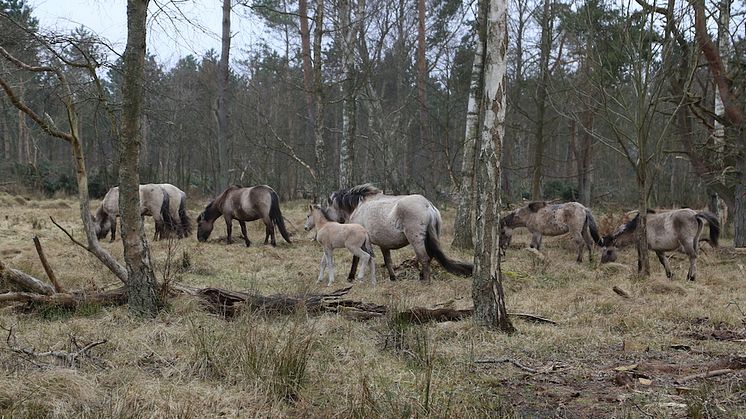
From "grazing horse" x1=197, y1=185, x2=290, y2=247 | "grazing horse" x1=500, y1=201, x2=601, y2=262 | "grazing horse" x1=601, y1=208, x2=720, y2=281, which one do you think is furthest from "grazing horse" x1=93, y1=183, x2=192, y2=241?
"grazing horse" x1=601, y1=208, x2=720, y2=281

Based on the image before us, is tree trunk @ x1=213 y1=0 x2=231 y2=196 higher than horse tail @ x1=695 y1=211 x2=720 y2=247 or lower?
higher

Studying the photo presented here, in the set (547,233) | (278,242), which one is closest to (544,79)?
(547,233)

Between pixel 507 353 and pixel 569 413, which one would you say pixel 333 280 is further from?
pixel 569 413

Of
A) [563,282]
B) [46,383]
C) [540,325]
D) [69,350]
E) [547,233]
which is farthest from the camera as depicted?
[547,233]

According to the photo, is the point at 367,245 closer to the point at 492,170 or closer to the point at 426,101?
the point at 492,170

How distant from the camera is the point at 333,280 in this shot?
32.0 ft

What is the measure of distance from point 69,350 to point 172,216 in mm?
11536

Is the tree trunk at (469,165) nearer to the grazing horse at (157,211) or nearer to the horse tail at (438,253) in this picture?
the horse tail at (438,253)

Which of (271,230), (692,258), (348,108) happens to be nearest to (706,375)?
(692,258)

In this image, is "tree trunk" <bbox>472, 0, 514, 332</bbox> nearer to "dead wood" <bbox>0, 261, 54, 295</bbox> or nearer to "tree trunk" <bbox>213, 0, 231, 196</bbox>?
"dead wood" <bbox>0, 261, 54, 295</bbox>

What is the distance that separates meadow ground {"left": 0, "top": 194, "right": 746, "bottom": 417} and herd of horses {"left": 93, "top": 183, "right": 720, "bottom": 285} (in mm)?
1222

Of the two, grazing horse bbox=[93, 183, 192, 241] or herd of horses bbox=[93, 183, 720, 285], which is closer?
herd of horses bbox=[93, 183, 720, 285]

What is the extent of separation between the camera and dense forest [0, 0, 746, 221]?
9586 millimetres

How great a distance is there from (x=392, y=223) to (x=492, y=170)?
4160mm
